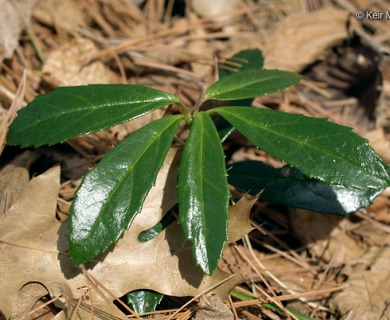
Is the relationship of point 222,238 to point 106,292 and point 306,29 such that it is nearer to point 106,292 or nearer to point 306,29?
point 106,292

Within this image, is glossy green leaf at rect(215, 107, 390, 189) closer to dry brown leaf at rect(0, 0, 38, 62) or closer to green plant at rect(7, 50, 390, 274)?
green plant at rect(7, 50, 390, 274)

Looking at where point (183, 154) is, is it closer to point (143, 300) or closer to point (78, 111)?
point (78, 111)

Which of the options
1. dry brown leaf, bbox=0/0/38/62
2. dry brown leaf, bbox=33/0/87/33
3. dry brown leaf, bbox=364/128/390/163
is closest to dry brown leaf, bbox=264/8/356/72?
dry brown leaf, bbox=364/128/390/163

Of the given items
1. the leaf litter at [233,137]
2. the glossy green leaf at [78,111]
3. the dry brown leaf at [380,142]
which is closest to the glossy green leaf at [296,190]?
the leaf litter at [233,137]

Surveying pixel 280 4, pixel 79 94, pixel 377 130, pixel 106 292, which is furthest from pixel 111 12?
pixel 106 292

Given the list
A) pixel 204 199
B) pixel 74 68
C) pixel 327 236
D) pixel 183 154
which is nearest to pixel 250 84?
pixel 183 154

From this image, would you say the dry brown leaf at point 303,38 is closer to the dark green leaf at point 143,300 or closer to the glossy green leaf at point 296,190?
the glossy green leaf at point 296,190
